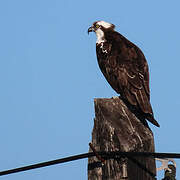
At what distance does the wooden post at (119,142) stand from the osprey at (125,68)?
1.69 m

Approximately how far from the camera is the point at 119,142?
12.5ft

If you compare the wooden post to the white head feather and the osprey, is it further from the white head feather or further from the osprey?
the white head feather

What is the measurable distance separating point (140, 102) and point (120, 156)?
2720mm

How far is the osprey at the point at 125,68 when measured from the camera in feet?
22.1

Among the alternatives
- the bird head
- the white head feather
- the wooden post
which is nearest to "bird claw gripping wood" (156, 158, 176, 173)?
the wooden post

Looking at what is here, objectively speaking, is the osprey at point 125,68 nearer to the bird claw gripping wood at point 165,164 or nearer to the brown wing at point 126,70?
the brown wing at point 126,70

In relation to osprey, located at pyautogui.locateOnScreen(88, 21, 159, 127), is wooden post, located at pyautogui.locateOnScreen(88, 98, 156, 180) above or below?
below

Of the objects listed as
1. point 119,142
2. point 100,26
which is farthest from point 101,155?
point 100,26

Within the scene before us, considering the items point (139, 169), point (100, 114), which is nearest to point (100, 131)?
point (100, 114)

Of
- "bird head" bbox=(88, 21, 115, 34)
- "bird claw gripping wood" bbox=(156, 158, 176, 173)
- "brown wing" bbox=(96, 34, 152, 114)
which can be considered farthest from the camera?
"bird head" bbox=(88, 21, 115, 34)

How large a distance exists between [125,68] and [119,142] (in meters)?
3.87

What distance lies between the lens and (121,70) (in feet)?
25.1

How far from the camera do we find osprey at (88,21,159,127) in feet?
22.1

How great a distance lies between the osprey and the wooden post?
169 cm
